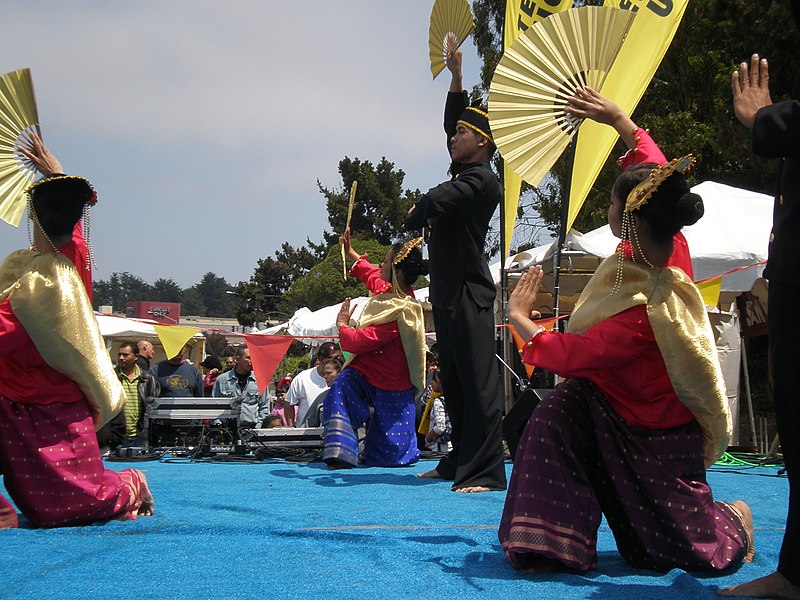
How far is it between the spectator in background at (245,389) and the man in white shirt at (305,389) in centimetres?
33

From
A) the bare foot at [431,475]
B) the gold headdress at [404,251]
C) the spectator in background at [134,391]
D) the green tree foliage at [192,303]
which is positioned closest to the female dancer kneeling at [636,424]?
the bare foot at [431,475]

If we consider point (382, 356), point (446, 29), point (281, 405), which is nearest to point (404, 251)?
point (382, 356)

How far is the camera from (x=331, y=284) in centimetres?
2930

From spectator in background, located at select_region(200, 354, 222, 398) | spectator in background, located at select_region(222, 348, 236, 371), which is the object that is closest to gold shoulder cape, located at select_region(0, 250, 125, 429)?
spectator in background, located at select_region(222, 348, 236, 371)

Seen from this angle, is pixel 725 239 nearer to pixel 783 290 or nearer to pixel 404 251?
pixel 404 251

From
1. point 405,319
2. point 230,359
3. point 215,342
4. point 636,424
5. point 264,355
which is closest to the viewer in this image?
point 636,424

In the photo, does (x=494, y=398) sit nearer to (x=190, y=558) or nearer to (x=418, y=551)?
(x=418, y=551)

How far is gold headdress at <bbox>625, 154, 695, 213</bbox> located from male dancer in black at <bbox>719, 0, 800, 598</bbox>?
0.70ft

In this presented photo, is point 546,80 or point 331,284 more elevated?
point 331,284

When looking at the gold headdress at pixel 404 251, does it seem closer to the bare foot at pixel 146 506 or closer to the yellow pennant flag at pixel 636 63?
the yellow pennant flag at pixel 636 63

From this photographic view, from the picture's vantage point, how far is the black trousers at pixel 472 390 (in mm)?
4418

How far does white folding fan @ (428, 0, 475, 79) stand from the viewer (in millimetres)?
4836

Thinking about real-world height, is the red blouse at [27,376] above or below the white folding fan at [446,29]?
below

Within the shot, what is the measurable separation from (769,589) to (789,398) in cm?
52
